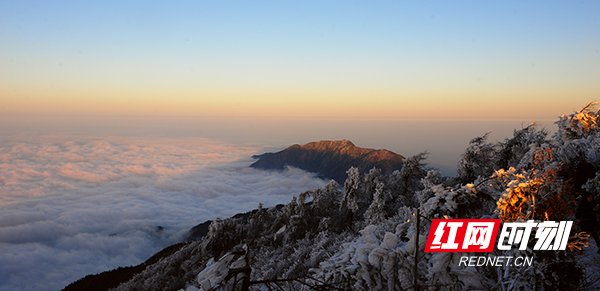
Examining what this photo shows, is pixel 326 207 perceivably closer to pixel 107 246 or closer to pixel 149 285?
pixel 149 285

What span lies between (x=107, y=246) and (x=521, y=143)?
758ft

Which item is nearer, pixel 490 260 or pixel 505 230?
pixel 490 260

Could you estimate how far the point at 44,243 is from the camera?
19600 centimetres

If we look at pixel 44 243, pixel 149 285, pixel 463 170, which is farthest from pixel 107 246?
pixel 463 170

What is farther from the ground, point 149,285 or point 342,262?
point 342,262

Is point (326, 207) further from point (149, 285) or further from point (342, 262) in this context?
point (342, 262)

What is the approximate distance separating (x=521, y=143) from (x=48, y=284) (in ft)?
641

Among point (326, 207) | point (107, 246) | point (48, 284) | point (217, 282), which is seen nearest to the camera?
point (217, 282)

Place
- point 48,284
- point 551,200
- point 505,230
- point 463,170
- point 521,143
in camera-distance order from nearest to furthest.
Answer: point 505,230 → point 551,200 → point 521,143 → point 463,170 → point 48,284

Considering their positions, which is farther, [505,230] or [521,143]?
[521,143]

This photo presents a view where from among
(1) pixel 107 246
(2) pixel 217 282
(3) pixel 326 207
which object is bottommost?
(1) pixel 107 246

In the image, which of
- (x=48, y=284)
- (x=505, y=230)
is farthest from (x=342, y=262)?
(x=48, y=284)

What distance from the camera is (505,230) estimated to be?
8.00 m

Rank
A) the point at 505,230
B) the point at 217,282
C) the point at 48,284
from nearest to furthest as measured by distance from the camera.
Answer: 1. the point at 217,282
2. the point at 505,230
3. the point at 48,284
